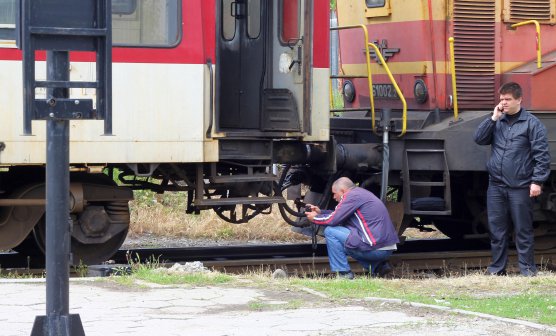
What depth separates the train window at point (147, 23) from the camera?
28.2ft

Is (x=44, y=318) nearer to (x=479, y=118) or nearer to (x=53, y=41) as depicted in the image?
(x=53, y=41)

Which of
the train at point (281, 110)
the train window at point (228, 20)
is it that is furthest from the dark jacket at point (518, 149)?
the train window at point (228, 20)

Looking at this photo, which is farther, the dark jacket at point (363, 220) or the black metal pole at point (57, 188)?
the dark jacket at point (363, 220)

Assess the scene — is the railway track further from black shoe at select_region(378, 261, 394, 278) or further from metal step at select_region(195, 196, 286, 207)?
metal step at select_region(195, 196, 286, 207)

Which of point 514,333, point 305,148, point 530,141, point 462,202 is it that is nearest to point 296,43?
point 305,148

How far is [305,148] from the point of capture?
9.73 metres

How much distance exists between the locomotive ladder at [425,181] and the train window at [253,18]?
1.96m

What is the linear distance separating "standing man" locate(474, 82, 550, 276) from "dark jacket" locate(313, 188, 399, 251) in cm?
106

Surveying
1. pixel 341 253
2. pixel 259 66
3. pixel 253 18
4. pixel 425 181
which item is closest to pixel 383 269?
pixel 341 253

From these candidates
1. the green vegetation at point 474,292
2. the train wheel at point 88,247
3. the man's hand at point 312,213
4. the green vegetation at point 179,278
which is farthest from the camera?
the man's hand at point 312,213

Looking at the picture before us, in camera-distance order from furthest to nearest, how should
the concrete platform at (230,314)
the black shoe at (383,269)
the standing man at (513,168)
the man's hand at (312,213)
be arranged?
the black shoe at (383,269), the man's hand at (312,213), the standing man at (513,168), the concrete platform at (230,314)

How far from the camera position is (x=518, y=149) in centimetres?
924

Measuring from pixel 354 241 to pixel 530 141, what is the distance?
75.4 inches

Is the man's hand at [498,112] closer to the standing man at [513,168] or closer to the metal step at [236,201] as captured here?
the standing man at [513,168]
